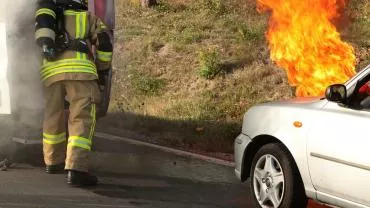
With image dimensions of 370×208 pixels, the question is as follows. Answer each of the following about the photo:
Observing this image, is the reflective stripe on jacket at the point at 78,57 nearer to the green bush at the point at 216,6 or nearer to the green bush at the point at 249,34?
the green bush at the point at 249,34

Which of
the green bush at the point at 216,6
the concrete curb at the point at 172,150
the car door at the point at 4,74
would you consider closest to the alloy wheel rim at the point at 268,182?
the concrete curb at the point at 172,150

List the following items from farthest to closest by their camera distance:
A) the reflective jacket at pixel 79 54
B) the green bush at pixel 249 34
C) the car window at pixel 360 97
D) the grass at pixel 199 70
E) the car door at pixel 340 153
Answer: the green bush at pixel 249 34 < the grass at pixel 199 70 < the reflective jacket at pixel 79 54 < the car window at pixel 360 97 < the car door at pixel 340 153

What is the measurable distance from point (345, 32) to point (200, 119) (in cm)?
488

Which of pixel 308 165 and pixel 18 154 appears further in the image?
pixel 18 154

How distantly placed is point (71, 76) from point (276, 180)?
2.37 meters

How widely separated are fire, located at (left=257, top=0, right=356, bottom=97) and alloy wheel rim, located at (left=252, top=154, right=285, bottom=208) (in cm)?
329

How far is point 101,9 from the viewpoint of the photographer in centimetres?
762

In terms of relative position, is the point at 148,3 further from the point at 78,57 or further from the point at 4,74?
the point at 78,57

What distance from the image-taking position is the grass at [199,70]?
10742mm

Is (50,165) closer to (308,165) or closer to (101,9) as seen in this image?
(101,9)

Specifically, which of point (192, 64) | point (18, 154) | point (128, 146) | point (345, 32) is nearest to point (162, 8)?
point (192, 64)

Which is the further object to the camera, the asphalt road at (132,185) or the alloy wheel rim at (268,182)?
the asphalt road at (132,185)

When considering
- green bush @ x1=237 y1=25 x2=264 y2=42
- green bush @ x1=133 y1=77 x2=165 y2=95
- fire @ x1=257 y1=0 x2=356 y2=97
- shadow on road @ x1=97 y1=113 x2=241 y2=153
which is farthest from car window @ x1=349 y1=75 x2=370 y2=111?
green bush @ x1=237 y1=25 x2=264 y2=42

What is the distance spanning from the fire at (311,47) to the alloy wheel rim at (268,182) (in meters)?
3.29
